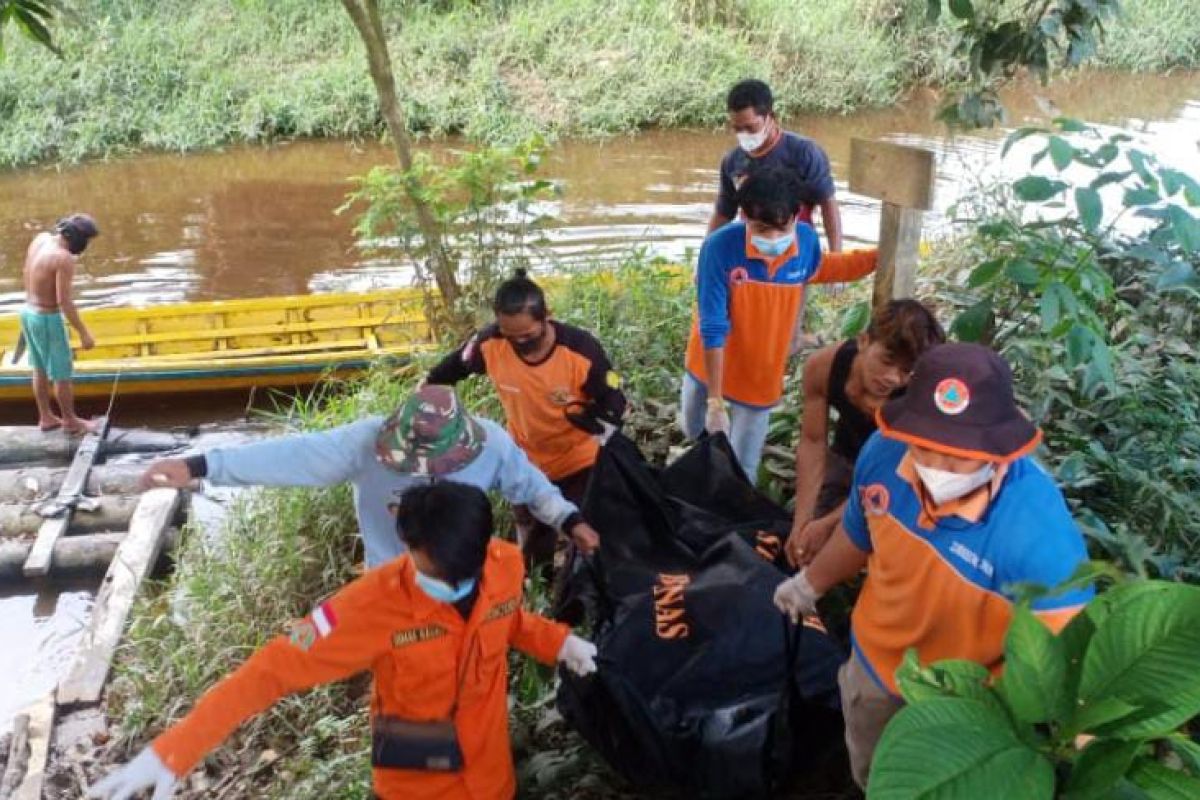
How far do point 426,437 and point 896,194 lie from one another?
161 centimetres

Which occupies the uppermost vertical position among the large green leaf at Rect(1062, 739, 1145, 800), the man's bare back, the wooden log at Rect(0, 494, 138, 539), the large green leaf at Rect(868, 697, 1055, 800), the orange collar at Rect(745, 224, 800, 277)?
the large green leaf at Rect(868, 697, 1055, 800)

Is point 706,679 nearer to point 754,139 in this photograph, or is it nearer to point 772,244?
point 772,244

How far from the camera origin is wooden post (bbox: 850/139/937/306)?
2.96 meters

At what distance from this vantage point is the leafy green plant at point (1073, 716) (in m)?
1.10

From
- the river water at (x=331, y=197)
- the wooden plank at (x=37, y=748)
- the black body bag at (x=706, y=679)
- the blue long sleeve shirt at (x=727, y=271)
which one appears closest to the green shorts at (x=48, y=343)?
the river water at (x=331, y=197)

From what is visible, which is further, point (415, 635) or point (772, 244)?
point (772, 244)

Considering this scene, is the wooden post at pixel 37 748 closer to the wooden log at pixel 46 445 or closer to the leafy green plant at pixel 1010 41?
the wooden log at pixel 46 445

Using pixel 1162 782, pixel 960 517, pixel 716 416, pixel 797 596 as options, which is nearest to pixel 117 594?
pixel 716 416

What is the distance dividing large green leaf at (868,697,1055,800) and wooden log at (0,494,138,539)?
19.4 ft

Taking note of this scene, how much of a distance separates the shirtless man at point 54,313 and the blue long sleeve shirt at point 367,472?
4770mm

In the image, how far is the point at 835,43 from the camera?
1692 centimetres

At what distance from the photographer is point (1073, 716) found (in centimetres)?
117

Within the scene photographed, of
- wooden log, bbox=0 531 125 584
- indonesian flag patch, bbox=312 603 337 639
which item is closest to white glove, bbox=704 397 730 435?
indonesian flag patch, bbox=312 603 337 639

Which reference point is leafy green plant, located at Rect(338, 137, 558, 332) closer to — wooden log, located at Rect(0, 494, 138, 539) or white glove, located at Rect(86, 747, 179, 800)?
wooden log, located at Rect(0, 494, 138, 539)
